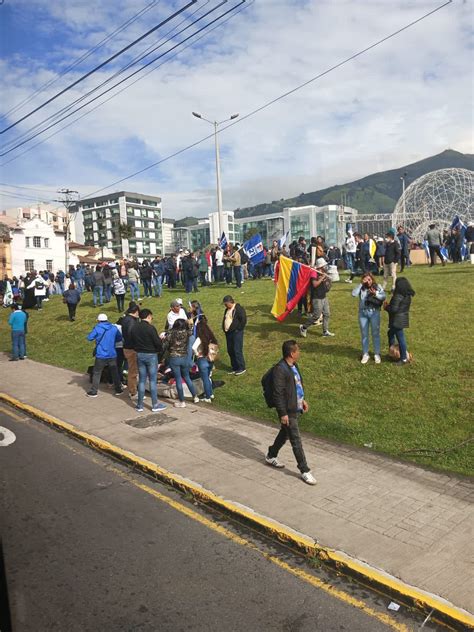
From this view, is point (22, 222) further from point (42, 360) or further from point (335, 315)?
point (335, 315)

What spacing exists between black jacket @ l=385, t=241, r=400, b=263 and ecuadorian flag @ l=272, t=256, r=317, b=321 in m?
3.62

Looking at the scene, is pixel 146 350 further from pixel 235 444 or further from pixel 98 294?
pixel 98 294

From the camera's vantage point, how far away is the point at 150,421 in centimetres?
993

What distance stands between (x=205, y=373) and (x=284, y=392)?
13.9 ft

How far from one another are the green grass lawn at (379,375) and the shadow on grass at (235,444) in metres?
1.11

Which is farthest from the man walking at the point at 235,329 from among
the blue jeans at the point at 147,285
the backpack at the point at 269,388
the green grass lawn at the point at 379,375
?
the blue jeans at the point at 147,285

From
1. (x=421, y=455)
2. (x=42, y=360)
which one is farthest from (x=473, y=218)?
(x=421, y=455)

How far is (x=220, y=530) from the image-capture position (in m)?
5.90

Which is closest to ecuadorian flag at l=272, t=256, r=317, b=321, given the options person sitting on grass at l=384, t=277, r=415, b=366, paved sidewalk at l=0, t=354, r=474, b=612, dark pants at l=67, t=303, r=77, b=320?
person sitting on grass at l=384, t=277, r=415, b=366

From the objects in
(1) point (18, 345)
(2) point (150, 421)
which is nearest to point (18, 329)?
(1) point (18, 345)

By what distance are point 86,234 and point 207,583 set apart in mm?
136347

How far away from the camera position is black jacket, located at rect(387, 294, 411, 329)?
34.0 feet

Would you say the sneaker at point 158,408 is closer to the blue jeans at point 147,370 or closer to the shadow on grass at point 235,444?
the blue jeans at point 147,370

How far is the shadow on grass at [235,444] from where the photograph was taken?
7.96 meters
